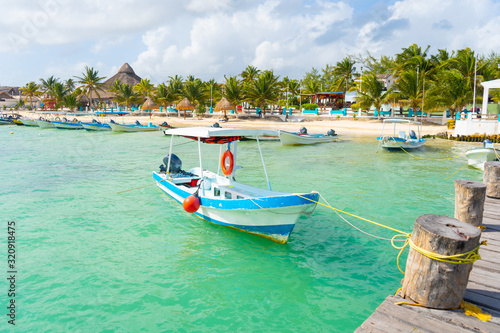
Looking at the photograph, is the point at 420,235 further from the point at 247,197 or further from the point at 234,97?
the point at 234,97

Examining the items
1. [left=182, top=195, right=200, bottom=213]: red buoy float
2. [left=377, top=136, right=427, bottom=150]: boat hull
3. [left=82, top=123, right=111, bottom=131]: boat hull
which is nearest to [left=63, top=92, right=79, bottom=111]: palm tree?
[left=82, top=123, right=111, bottom=131]: boat hull

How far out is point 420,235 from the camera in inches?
148

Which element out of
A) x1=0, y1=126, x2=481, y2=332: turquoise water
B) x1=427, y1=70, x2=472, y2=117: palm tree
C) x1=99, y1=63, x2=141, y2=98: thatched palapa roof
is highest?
x1=99, y1=63, x2=141, y2=98: thatched palapa roof

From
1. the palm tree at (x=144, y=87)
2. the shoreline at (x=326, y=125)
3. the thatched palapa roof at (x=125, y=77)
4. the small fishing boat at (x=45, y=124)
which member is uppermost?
the thatched palapa roof at (x=125, y=77)

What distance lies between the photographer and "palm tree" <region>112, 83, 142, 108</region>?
61.9 m

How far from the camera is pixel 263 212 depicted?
296 inches

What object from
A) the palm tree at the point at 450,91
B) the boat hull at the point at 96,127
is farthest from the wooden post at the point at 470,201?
the boat hull at the point at 96,127

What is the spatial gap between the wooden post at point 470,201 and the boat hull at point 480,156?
12000 mm

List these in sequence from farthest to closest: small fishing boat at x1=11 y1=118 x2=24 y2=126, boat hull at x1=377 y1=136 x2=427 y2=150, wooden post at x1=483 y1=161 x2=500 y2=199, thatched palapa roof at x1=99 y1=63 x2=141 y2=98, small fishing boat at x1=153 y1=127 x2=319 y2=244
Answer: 1. thatched palapa roof at x1=99 y1=63 x2=141 y2=98
2. small fishing boat at x1=11 y1=118 x2=24 y2=126
3. boat hull at x1=377 y1=136 x2=427 y2=150
4. wooden post at x1=483 y1=161 x2=500 y2=199
5. small fishing boat at x1=153 y1=127 x2=319 y2=244

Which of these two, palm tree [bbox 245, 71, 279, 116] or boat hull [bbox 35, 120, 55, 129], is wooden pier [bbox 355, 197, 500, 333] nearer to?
palm tree [bbox 245, 71, 279, 116]

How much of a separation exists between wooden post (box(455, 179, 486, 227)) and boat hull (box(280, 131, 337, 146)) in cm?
1996

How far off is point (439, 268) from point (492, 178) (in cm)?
585

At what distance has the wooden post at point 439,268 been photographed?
3572 millimetres

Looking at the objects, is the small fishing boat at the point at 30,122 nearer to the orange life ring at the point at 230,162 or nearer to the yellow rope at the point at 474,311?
the orange life ring at the point at 230,162
